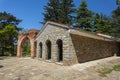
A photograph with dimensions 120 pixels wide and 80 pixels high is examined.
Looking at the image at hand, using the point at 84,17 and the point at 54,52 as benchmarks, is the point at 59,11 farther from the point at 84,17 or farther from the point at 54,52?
the point at 54,52

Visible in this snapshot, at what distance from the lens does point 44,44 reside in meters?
18.6

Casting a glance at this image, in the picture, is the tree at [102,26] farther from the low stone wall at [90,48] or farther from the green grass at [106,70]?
the green grass at [106,70]

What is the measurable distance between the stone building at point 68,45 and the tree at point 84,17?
1472cm

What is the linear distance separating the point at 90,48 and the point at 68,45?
3450 mm

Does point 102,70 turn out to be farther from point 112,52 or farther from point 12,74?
point 112,52

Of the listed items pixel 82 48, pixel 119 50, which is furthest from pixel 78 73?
pixel 119 50

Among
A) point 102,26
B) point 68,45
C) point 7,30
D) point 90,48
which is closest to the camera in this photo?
point 68,45

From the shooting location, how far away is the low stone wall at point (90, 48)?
15367 mm

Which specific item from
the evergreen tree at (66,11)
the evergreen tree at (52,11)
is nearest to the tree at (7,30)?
the evergreen tree at (52,11)

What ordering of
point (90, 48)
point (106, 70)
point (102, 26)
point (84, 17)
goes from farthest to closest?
point (84, 17), point (102, 26), point (90, 48), point (106, 70)

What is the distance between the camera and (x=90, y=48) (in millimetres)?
17141

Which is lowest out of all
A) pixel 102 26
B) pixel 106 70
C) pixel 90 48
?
pixel 106 70

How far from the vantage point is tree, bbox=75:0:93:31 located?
35.3 meters

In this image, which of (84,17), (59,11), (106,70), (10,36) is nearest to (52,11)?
(59,11)
